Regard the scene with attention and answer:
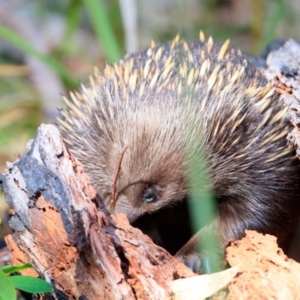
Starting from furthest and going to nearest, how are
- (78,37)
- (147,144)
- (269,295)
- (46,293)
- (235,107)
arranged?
(78,37) → (235,107) → (147,144) → (46,293) → (269,295)

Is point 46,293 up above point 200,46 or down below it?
below

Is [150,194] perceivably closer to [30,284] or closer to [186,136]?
[186,136]

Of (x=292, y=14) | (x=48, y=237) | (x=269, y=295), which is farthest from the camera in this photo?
(x=292, y=14)

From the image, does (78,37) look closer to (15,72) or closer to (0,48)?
(0,48)

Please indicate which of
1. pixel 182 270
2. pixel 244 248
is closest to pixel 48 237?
pixel 182 270

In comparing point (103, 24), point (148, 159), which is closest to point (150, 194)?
point (148, 159)

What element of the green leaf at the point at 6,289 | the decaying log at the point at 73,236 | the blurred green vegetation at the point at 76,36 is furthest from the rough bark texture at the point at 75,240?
the blurred green vegetation at the point at 76,36

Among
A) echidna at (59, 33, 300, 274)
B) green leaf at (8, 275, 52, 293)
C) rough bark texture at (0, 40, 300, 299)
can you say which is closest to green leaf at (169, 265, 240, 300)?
rough bark texture at (0, 40, 300, 299)

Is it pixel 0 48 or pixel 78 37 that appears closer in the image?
pixel 0 48
